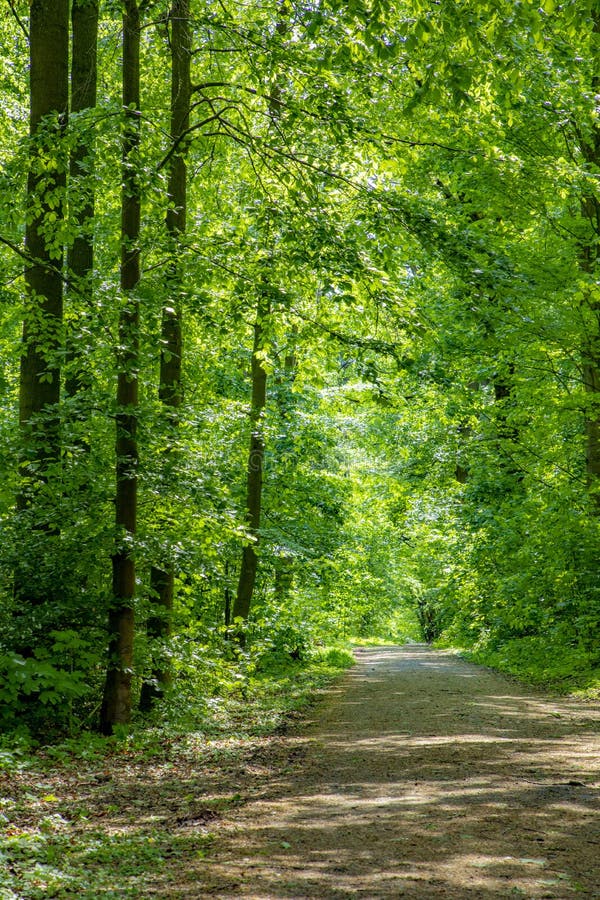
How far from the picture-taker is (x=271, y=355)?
13508 millimetres

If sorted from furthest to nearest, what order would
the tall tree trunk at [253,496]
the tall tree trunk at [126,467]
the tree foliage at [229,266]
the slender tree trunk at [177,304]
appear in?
the tall tree trunk at [253,496]
the slender tree trunk at [177,304]
the tall tree trunk at [126,467]
the tree foliage at [229,266]

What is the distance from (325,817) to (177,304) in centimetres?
600

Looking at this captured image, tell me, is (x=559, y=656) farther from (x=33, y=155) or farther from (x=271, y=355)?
(x=33, y=155)

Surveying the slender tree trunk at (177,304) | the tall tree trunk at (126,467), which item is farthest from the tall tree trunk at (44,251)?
the slender tree trunk at (177,304)

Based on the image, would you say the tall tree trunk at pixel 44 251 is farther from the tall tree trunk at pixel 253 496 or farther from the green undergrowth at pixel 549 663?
the green undergrowth at pixel 549 663

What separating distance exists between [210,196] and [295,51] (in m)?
4.83

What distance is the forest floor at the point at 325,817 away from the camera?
4316 mm

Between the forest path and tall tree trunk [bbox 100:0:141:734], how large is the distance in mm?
1910

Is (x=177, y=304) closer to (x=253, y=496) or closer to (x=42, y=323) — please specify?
(x=42, y=323)

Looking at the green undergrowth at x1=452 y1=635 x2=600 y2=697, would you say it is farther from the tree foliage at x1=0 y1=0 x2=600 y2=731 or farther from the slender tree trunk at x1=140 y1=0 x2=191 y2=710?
the slender tree trunk at x1=140 y1=0 x2=191 y2=710

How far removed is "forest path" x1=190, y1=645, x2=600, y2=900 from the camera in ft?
14.1

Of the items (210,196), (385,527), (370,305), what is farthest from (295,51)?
(385,527)

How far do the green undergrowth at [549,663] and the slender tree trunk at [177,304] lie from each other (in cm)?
639

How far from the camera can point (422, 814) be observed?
5598mm
